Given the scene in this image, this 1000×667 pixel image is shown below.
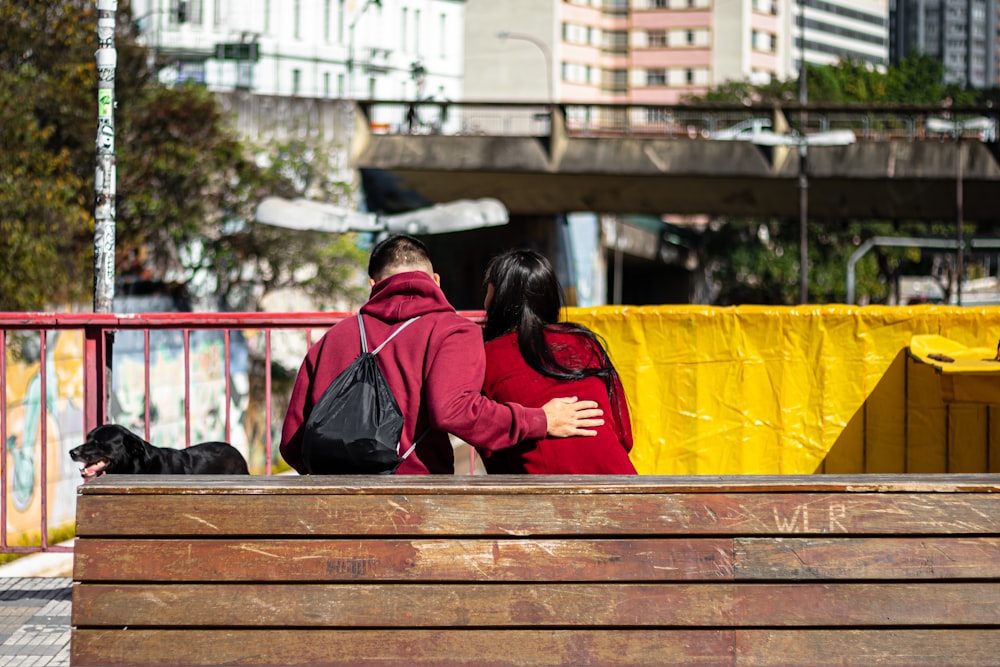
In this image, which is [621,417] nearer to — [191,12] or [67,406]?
[67,406]

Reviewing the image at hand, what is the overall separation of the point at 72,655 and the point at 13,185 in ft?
40.2

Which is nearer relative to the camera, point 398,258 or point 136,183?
point 398,258

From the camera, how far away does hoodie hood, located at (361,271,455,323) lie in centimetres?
404

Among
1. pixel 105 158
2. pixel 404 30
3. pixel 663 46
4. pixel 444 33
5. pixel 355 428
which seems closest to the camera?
pixel 355 428

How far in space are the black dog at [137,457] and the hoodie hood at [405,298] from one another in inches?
82.6

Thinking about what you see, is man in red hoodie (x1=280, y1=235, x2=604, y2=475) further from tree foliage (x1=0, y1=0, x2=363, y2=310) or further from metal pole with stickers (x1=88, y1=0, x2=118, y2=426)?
tree foliage (x1=0, y1=0, x2=363, y2=310)

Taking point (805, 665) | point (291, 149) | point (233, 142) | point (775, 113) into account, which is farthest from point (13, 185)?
point (775, 113)

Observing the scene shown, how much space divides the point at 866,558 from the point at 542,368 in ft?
3.83

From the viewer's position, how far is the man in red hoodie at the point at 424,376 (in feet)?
12.7

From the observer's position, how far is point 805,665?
3447 mm

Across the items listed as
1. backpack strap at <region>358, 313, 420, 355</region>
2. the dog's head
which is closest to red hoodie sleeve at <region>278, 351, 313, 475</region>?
backpack strap at <region>358, 313, 420, 355</region>

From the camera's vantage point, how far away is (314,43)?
245 feet

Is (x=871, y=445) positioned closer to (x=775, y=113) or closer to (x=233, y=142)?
(x=233, y=142)

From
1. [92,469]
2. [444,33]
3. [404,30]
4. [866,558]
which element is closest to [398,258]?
[866,558]
